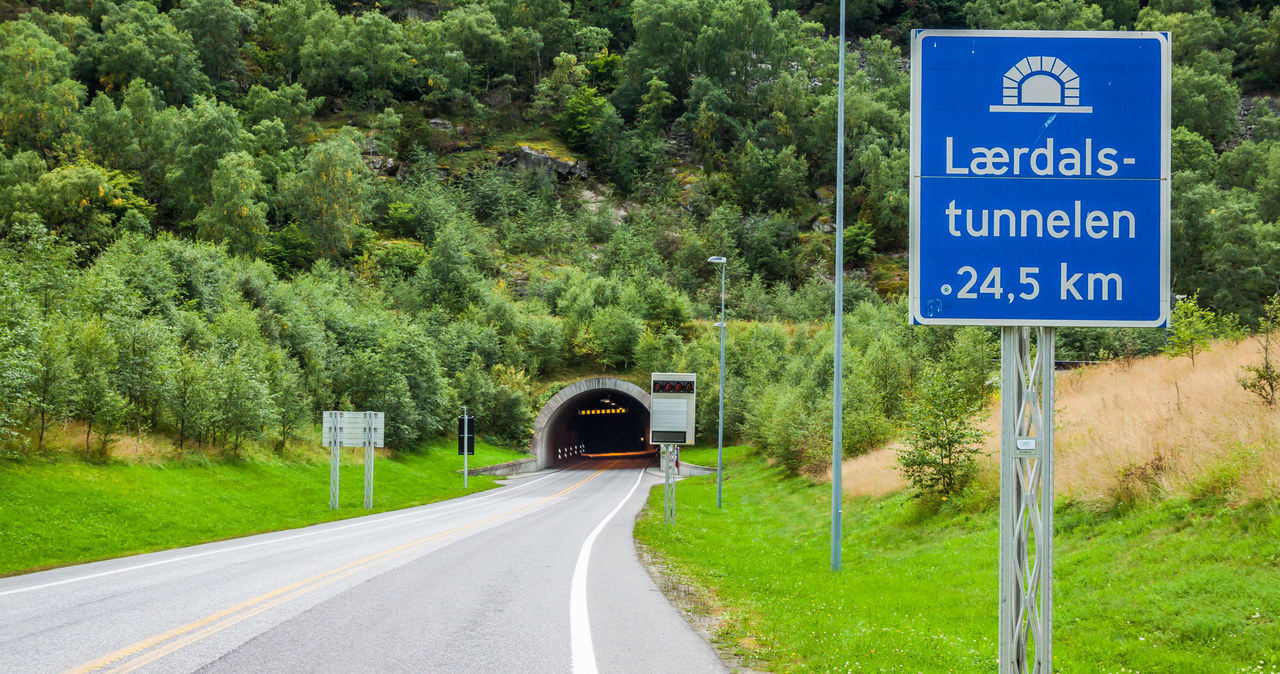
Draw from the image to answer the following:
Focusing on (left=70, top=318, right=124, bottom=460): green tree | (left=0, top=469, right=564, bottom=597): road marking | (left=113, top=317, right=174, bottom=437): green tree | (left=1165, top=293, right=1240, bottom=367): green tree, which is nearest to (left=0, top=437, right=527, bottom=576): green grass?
(left=70, top=318, right=124, bottom=460): green tree

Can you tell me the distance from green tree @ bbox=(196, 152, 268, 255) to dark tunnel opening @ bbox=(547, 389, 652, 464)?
30.1m

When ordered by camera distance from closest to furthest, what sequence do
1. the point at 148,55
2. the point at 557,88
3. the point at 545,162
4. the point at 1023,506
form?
1. the point at 1023,506
2. the point at 148,55
3. the point at 545,162
4. the point at 557,88

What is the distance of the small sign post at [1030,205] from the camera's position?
4.84 m

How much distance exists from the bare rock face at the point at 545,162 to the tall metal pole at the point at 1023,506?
10025cm

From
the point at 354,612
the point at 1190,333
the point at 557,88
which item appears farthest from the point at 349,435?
the point at 557,88

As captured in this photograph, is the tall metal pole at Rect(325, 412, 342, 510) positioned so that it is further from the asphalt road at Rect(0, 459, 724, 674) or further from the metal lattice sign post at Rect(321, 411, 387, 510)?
the asphalt road at Rect(0, 459, 724, 674)

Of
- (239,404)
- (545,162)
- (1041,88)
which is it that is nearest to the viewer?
(1041,88)

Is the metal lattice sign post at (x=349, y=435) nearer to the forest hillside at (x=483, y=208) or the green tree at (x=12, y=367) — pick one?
the forest hillside at (x=483, y=208)

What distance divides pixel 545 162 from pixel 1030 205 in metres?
101

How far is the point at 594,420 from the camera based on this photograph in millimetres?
90188

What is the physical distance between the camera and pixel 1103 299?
4.86 metres

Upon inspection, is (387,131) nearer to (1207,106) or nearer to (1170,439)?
(1170,439)

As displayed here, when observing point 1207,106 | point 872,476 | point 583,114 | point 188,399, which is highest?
point 583,114

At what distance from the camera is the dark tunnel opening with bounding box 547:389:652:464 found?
67.2 meters
